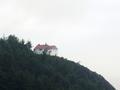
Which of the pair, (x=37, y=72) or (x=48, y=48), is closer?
(x=37, y=72)

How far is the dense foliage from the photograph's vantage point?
350 ft

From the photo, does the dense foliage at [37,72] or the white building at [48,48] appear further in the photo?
the white building at [48,48]

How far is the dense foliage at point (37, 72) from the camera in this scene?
10681cm

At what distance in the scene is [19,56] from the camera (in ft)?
419

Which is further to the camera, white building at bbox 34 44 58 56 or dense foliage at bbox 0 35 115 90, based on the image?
white building at bbox 34 44 58 56

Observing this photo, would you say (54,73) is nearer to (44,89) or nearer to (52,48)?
(44,89)

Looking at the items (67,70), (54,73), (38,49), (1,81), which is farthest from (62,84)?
(38,49)

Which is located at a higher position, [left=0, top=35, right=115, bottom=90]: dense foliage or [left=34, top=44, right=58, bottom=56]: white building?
[left=34, top=44, right=58, bottom=56]: white building

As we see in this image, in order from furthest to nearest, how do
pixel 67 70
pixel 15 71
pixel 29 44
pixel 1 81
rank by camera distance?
pixel 29 44 → pixel 67 70 → pixel 15 71 → pixel 1 81

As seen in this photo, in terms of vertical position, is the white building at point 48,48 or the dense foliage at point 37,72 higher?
the white building at point 48,48

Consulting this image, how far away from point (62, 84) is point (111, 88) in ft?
117

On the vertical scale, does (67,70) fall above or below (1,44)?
below

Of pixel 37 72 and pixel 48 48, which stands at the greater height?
pixel 48 48

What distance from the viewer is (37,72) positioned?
123312 millimetres
